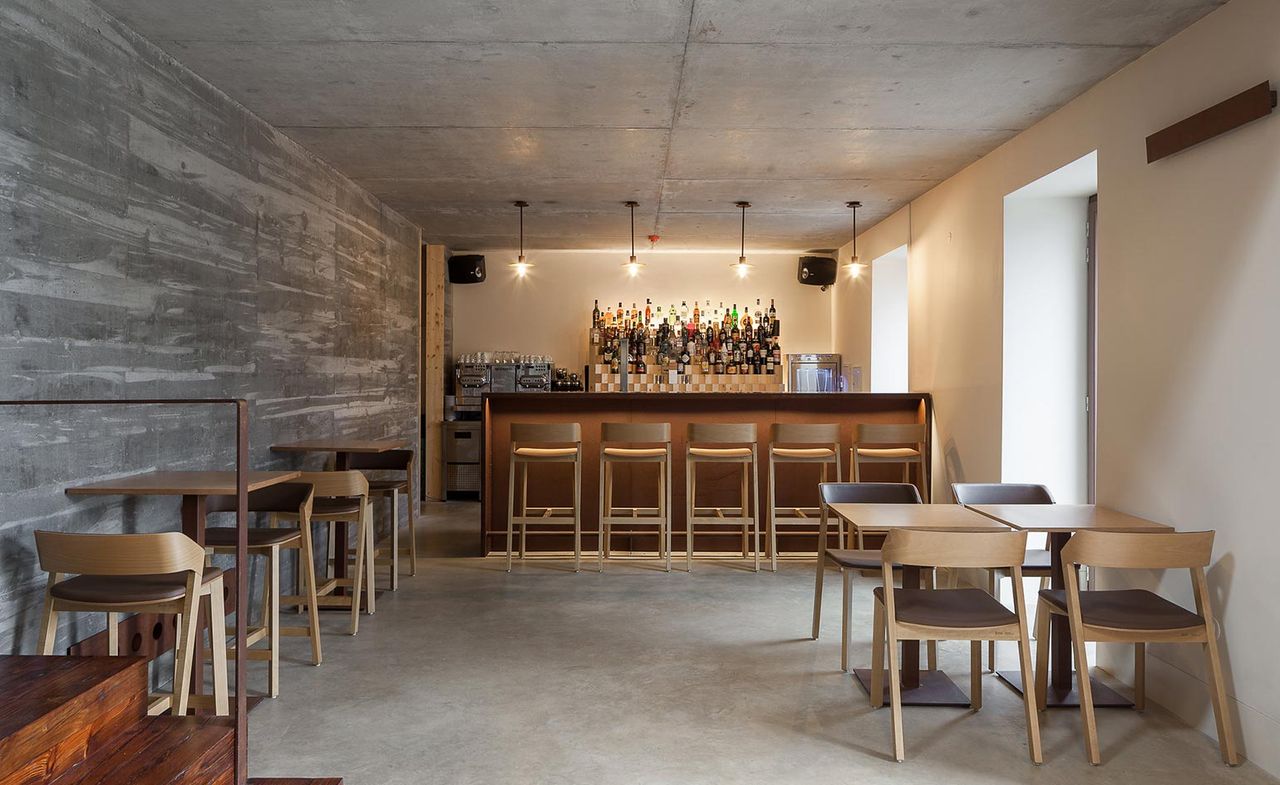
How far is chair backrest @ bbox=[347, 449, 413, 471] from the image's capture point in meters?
5.37

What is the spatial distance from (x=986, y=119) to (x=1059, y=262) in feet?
3.08

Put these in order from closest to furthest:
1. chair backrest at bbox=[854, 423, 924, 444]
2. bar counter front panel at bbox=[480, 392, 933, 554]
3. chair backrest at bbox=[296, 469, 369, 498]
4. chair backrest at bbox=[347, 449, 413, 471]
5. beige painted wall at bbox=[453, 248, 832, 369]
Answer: chair backrest at bbox=[296, 469, 369, 498] → chair backrest at bbox=[347, 449, 413, 471] → chair backrest at bbox=[854, 423, 924, 444] → bar counter front panel at bbox=[480, 392, 933, 554] → beige painted wall at bbox=[453, 248, 832, 369]

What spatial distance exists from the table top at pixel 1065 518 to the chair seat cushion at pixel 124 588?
2.88 meters

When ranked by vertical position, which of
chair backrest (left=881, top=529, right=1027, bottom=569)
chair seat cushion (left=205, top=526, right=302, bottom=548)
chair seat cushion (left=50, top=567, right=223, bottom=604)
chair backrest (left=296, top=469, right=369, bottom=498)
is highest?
chair backrest (left=296, top=469, right=369, bottom=498)

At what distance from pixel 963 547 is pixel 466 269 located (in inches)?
271

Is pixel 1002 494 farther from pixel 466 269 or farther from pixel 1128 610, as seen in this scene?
pixel 466 269

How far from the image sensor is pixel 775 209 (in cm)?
707

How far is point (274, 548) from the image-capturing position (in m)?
3.53

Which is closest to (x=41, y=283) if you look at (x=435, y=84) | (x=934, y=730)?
(x=435, y=84)

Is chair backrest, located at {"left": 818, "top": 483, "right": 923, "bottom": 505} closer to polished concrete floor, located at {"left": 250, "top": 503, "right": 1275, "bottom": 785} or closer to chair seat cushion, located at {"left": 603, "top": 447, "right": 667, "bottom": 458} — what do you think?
polished concrete floor, located at {"left": 250, "top": 503, "right": 1275, "bottom": 785}

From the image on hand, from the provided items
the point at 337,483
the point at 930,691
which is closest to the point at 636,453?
the point at 337,483

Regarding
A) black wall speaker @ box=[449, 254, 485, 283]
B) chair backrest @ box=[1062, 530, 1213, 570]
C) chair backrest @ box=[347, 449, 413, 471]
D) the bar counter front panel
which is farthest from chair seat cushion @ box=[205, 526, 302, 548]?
black wall speaker @ box=[449, 254, 485, 283]

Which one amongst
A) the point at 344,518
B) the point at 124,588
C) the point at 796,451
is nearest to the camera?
the point at 124,588

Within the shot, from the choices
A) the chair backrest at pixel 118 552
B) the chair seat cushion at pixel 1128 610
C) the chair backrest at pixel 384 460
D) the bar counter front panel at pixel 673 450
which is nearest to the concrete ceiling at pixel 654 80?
the bar counter front panel at pixel 673 450
